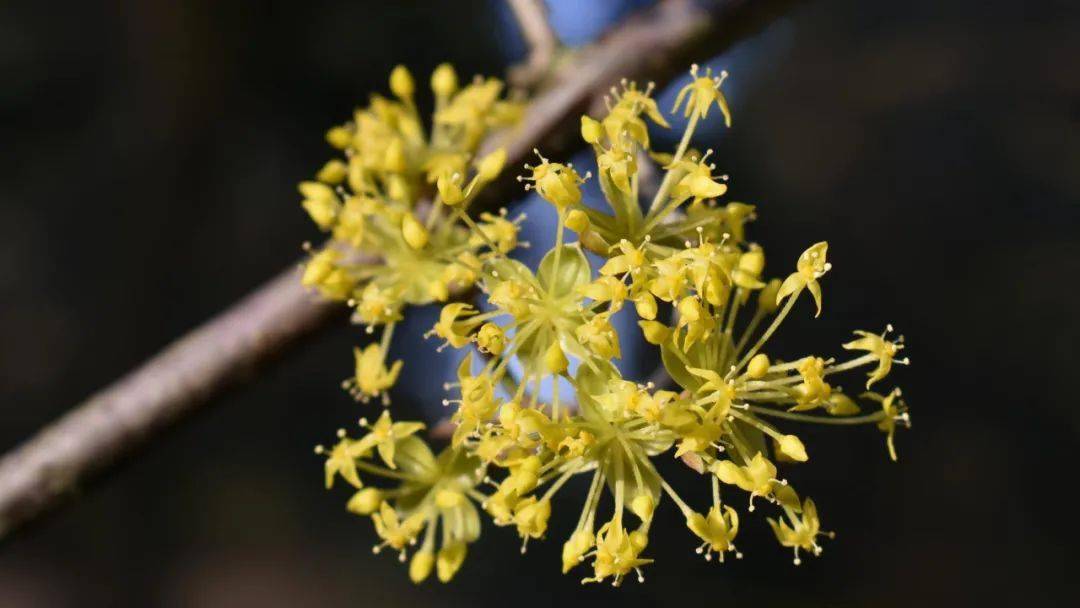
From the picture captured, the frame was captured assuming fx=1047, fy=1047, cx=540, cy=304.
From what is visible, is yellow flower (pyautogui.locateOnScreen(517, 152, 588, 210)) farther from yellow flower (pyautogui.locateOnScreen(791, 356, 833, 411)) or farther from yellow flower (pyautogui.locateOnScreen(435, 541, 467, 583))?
yellow flower (pyautogui.locateOnScreen(435, 541, 467, 583))

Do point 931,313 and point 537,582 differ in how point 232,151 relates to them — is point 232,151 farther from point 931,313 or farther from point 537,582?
point 931,313

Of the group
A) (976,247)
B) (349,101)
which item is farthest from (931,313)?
(349,101)

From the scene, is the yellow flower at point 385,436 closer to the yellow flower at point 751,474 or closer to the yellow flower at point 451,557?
the yellow flower at point 451,557

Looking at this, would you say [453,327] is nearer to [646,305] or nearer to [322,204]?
[646,305]

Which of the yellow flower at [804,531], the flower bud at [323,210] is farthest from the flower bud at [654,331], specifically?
the flower bud at [323,210]

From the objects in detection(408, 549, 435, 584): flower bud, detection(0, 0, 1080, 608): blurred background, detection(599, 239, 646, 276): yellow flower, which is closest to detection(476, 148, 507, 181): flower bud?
detection(599, 239, 646, 276): yellow flower

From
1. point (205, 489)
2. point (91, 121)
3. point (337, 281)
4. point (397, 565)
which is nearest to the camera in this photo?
point (337, 281)
